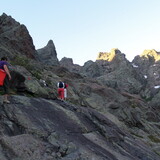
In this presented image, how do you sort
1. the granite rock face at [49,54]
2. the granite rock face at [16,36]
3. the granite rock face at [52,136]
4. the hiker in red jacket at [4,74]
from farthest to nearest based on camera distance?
the granite rock face at [49,54] < the granite rock face at [16,36] < the hiker in red jacket at [4,74] < the granite rock face at [52,136]

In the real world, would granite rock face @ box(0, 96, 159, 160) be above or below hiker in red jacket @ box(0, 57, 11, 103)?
below

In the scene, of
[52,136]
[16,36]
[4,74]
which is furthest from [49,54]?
[52,136]

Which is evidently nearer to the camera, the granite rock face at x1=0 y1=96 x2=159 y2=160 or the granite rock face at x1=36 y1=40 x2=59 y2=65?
the granite rock face at x1=0 y1=96 x2=159 y2=160

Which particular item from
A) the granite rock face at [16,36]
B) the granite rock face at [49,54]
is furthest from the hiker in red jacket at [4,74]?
the granite rock face at [49,54]

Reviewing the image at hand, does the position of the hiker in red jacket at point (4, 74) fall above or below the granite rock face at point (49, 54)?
below

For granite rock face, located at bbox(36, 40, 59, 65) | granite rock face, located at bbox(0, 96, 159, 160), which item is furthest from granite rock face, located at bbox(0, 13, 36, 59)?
granite rock face, located at bbox(0, 96, 159, 160)

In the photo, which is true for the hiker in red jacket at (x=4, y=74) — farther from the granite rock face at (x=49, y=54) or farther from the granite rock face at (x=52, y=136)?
the granite rock face at (x=49, y=54)

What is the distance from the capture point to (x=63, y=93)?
25.4 m

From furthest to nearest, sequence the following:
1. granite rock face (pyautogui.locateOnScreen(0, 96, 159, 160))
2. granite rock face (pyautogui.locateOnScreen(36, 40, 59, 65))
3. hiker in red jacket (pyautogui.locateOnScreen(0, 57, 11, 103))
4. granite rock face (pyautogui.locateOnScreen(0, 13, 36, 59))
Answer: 1. granite rock face (pyautogui.locateOnScreen(36, 40, 59, 65))
2. granite rock face (pyautogui.locateOnScreen(0, 13, 36, 59))
3. hiker in red jacket (pyautogui.locateOnScreen(0, 57, 11, 103))
4. granite rock face (pyautogui.locateOnScreen(0, 96, 159, 160))

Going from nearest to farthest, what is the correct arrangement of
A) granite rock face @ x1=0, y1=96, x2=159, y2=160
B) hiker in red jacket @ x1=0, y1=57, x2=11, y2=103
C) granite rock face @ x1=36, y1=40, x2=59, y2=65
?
granite rock face @ x1=0, y1=96, x2=159, y2=160 → hiker in red jacket @ x1=0, y1=57, x2=11, y2=103 → granite rock face @ x1=36, y1=40, x2=59, y2=65

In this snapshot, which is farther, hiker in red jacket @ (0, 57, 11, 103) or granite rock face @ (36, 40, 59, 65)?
granite rock face @ (36, 40, 59, 65)

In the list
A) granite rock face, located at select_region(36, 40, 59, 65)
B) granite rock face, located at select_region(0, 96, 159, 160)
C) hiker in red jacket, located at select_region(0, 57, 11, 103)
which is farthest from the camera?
granite rock face, located at select_region(36, 40, 59, 65)

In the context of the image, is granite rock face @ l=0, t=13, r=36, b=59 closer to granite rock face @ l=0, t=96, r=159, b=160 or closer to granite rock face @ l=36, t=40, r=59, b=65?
granite rock face @ l=36, t=40, r=59, b=65

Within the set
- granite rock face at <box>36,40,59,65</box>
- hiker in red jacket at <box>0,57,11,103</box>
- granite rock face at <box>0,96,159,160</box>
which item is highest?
granite rock face at <box>36,40,59,65</box>
